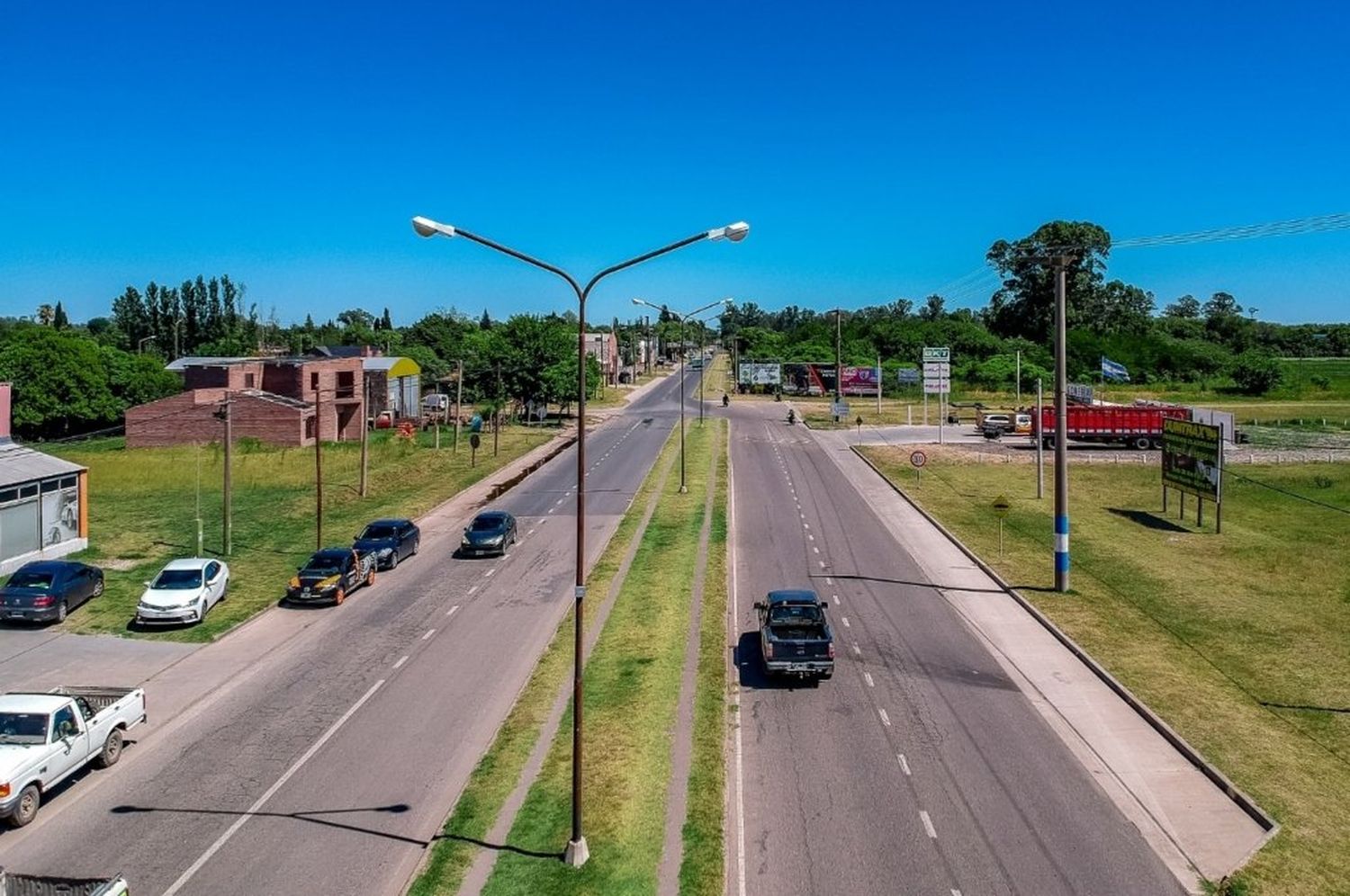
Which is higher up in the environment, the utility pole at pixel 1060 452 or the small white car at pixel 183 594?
the utility pole at pixel 1060 452

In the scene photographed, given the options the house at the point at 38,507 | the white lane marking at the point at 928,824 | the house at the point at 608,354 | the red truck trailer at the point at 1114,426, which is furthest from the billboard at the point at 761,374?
the white lane marking at the point at 928,824

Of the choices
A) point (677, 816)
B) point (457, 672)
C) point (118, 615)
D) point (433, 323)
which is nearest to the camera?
point (677, 816)

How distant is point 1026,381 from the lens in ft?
422

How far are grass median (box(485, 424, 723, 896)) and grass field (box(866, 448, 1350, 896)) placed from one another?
8.91m

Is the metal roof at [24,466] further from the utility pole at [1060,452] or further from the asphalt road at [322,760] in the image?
the utility pole at [1060,452]

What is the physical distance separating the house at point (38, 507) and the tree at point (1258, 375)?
5185 inches

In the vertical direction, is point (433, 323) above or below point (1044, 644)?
above

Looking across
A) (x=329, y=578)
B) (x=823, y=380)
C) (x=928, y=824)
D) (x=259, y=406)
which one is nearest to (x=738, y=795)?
(x=928, y=824)

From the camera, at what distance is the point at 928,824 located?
53.0 feet

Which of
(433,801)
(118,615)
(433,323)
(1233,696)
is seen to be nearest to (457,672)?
(433,801)

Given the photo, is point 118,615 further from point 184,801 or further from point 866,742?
point 866,742

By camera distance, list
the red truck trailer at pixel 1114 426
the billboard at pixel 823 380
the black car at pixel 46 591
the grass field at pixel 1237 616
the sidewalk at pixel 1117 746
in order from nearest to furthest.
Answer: the sidewalk at pixel 1117 746, the grass field at pixel 1237 616, the black car at pixel 46 591, the red truck trailer at pixel 1114 426, the billboard at pixel 823 380

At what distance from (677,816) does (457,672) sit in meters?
9.31

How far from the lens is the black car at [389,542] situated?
34.7 metres
